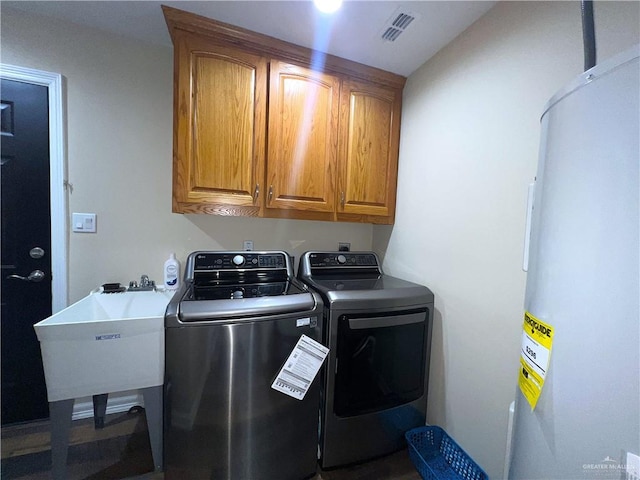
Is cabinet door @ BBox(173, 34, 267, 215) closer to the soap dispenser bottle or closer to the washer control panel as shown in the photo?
the washer control panel

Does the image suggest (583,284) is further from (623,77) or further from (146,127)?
(146,127)

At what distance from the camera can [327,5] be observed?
4.03ft

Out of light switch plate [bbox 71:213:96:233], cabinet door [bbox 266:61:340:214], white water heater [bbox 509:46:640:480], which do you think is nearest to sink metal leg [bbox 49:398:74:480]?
light switch plate [bbox 71:213:96:233]

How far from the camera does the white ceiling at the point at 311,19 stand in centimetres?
128

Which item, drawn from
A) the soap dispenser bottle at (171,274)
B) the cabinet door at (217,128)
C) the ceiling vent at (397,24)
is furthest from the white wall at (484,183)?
the soap dispenser bottle at (171,274)

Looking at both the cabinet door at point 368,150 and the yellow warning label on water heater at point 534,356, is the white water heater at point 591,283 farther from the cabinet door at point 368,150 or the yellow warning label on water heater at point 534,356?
the cabinet door at point 368,150

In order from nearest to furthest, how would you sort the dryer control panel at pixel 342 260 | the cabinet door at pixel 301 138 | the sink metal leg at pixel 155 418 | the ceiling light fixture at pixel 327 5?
1. the sink metal leg at pixel 155 418
2. the ceiling light fixture at pixel 327 5
3. the cabinet door at pixel 301 138
4. the dryer control panel at pixel 342 260

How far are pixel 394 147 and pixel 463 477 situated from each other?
1.97 meters

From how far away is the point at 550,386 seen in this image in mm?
518

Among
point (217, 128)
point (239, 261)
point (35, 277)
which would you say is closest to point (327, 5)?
point (217, 128)

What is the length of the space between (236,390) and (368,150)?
1.63m

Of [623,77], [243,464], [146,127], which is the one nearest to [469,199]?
[623,77]

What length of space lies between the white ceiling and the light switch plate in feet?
3.65

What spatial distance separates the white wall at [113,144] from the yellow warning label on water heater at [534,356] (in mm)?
1827
